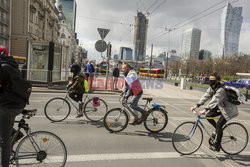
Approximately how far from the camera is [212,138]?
435 centimetres

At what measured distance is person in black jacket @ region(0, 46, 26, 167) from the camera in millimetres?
2459

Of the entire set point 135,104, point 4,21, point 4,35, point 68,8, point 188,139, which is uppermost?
point 68,8

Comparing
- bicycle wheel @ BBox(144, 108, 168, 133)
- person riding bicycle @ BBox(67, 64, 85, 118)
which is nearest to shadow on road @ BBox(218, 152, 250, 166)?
bicycle wheel @ BBox(144, 108, 168, 133)

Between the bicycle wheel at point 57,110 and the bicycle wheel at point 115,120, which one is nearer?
the bicycle wheel at point 115,120

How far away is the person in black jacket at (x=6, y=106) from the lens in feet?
8.07

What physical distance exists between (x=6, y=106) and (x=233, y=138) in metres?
4.53

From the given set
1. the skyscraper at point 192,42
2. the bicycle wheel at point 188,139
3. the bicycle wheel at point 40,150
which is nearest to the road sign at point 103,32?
the bicycle wheel at point 188,139

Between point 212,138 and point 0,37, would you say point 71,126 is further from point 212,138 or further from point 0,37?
point 0,37

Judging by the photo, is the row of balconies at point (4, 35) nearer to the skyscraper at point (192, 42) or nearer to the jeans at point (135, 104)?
the jeans at point (135, 104)

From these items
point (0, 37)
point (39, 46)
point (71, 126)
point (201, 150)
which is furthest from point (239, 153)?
point (0, 37)

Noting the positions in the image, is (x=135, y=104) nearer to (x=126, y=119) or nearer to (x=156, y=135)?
(x=126, y=119)

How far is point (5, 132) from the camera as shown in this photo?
2562 mm

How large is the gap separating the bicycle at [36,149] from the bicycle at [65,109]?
9.74 ft

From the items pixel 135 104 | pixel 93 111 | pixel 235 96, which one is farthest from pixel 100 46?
pixel 235 96
